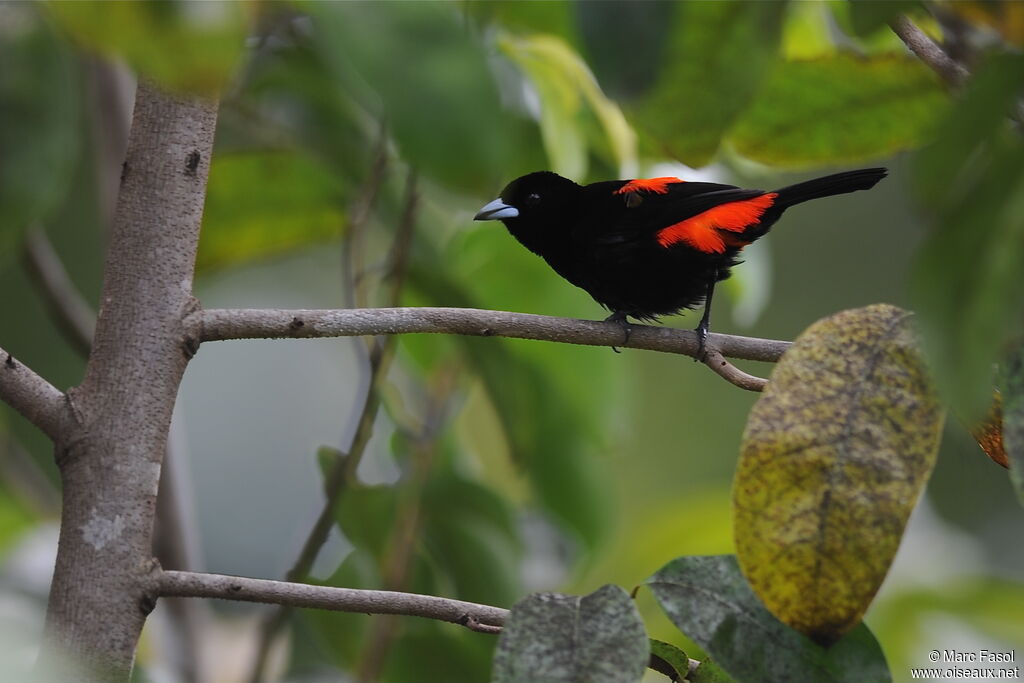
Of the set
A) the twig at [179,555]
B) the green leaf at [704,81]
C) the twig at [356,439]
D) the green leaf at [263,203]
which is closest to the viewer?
the green leaf at [704,81]

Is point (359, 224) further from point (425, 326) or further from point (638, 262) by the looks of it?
point (425, 326)

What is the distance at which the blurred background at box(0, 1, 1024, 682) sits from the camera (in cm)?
65

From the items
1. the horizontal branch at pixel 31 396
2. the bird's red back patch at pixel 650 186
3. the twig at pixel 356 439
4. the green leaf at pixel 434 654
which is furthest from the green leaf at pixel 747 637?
the bird's red back patch at pixel 650 186

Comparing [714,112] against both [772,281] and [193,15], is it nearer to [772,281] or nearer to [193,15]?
[193,15]

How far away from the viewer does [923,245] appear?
66 cm

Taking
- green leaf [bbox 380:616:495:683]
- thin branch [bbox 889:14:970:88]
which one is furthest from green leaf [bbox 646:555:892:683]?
green leaf [bbox 380:616:495:683]

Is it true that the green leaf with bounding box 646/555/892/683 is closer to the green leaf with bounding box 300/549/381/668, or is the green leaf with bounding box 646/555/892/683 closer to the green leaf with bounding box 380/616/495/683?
the green leaf with bounding box 380/616/495/683

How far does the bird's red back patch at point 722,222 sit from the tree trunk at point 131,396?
4.28 feet

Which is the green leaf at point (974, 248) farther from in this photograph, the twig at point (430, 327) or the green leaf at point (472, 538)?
the green leaf at point (472, 538)

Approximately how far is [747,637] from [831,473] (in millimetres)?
182

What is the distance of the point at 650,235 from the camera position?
2350 millimetres

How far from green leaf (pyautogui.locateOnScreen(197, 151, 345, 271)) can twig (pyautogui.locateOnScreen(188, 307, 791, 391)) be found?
1.06 m

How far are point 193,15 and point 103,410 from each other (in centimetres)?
66

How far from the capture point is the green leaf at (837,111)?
4.57 feet
